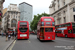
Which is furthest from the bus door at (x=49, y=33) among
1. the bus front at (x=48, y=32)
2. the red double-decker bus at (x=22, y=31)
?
the red double-decker bus at (x=22, y=31)

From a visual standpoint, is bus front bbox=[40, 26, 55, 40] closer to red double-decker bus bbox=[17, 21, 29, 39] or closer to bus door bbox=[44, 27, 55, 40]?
bus door bbox=[44, 27, 55, 40]

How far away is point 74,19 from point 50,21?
76.8ft

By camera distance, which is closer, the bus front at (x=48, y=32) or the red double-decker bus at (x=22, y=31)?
the bus front at (x=48, y=32)

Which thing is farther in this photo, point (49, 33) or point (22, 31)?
point (22, 31)

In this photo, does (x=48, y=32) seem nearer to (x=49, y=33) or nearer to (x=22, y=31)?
(x=49, y=33)

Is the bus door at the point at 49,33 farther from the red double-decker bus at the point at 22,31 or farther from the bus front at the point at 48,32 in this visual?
the red double-decker bus at the point at 22,31


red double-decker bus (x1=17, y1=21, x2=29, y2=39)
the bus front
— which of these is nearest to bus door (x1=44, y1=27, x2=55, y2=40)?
the bus front

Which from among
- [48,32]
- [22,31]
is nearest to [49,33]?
[48,32]

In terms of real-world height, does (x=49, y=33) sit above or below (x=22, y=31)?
below

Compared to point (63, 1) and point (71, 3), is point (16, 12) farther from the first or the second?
point (71, 3)

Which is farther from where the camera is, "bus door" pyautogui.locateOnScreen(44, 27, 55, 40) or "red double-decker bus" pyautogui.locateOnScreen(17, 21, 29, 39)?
"red double-decker bus" pyautogui.locateOnScreen(17, 21, 29, 39)

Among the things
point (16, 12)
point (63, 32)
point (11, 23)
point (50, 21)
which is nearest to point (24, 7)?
point (16, 12)

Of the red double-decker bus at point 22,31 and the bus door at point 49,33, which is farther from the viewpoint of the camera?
the red double-decker bus at point 22,31

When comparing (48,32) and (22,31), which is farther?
(22,31)
